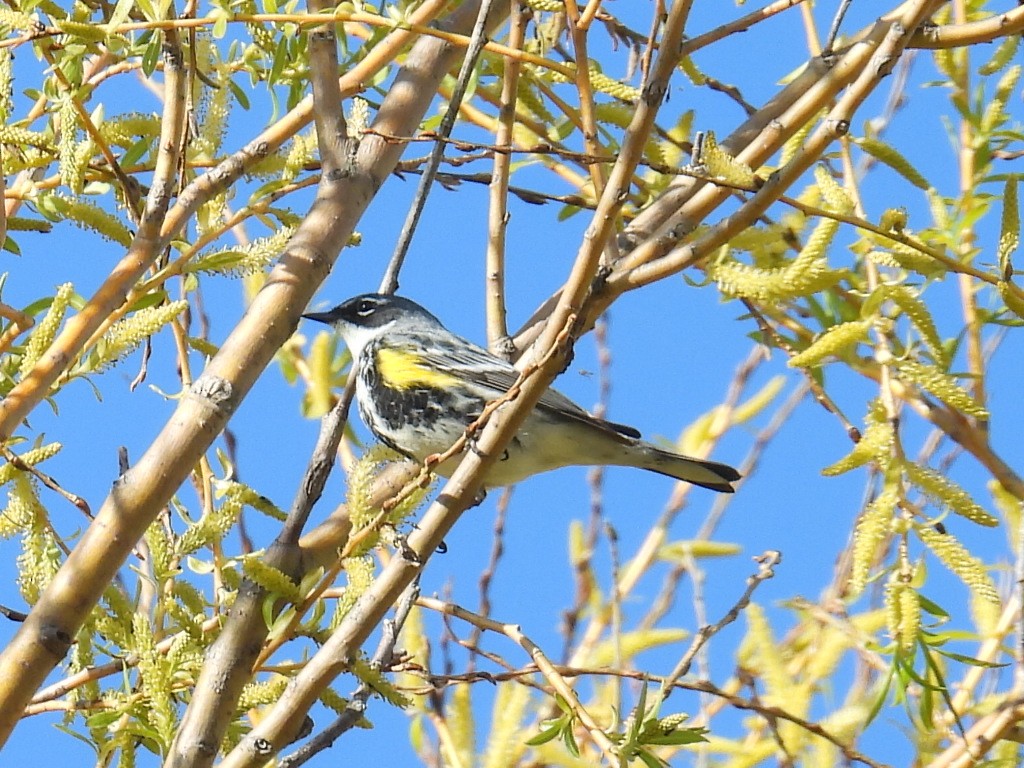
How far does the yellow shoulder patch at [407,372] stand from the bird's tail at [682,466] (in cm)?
61

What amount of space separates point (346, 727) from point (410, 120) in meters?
1.39

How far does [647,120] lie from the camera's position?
186 cm

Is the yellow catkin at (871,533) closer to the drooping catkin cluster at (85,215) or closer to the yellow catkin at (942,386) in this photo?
the yellow catkin at (942,386)

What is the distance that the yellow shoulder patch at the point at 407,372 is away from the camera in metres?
4.04

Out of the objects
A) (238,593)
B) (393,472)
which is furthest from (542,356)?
(393,472)

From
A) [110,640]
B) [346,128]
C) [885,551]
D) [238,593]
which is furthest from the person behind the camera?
[885,551]

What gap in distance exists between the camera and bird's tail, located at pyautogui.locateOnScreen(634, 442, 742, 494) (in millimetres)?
4008

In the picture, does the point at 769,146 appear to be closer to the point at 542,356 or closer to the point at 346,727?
the point at 542,356

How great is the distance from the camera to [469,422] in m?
3.96

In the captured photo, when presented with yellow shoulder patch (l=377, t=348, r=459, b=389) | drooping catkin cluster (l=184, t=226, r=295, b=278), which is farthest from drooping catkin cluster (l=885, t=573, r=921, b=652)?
yellow shoulder patch (l=377, t=348, r=459, b=389)

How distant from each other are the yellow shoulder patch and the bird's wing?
0.03 m

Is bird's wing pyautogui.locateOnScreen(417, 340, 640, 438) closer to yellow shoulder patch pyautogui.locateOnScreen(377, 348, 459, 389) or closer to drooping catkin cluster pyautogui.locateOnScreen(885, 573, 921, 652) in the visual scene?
yellow shoulder patch pyautogui.locateOnScreen(377, 348, 459, 389)

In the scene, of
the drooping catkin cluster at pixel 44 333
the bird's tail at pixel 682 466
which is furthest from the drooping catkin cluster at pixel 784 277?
the bird's tail at pixel 682 466

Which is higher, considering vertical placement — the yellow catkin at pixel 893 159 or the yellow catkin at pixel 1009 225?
the yellow catkin at pixel 893 159
